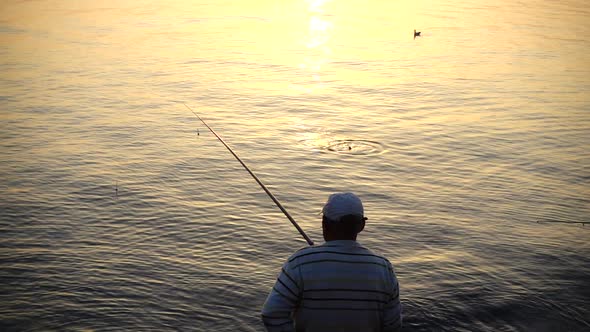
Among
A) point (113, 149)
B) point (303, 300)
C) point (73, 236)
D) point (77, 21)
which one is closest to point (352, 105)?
point (113, 149)

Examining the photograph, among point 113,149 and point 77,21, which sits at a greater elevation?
point 77,21

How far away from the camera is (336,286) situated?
3.24m

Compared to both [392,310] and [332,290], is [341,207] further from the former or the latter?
[392,310]

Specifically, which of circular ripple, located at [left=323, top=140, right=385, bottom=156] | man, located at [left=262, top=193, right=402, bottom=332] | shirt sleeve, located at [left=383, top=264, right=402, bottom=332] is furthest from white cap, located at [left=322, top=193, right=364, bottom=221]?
circular ripple, located at [left=323, top=140, right=385, bottom=156]

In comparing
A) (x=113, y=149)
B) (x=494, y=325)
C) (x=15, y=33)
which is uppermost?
(x=15, y=33)

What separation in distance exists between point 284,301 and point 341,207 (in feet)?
1.46

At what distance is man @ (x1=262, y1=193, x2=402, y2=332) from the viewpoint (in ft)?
10.6

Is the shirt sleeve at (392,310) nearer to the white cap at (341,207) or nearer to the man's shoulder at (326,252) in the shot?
the man's shoulder at (326,252)

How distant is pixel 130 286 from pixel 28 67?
11587mm

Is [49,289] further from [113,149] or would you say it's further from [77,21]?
[77,21]

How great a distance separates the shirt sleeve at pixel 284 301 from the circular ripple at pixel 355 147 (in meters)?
8.21

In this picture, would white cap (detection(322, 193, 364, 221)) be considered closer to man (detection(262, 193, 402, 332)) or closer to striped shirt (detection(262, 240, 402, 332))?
man (detection(262, 193, 402, 332))

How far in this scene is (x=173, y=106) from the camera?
1405 centimetres

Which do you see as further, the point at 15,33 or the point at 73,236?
the point at 15,33
